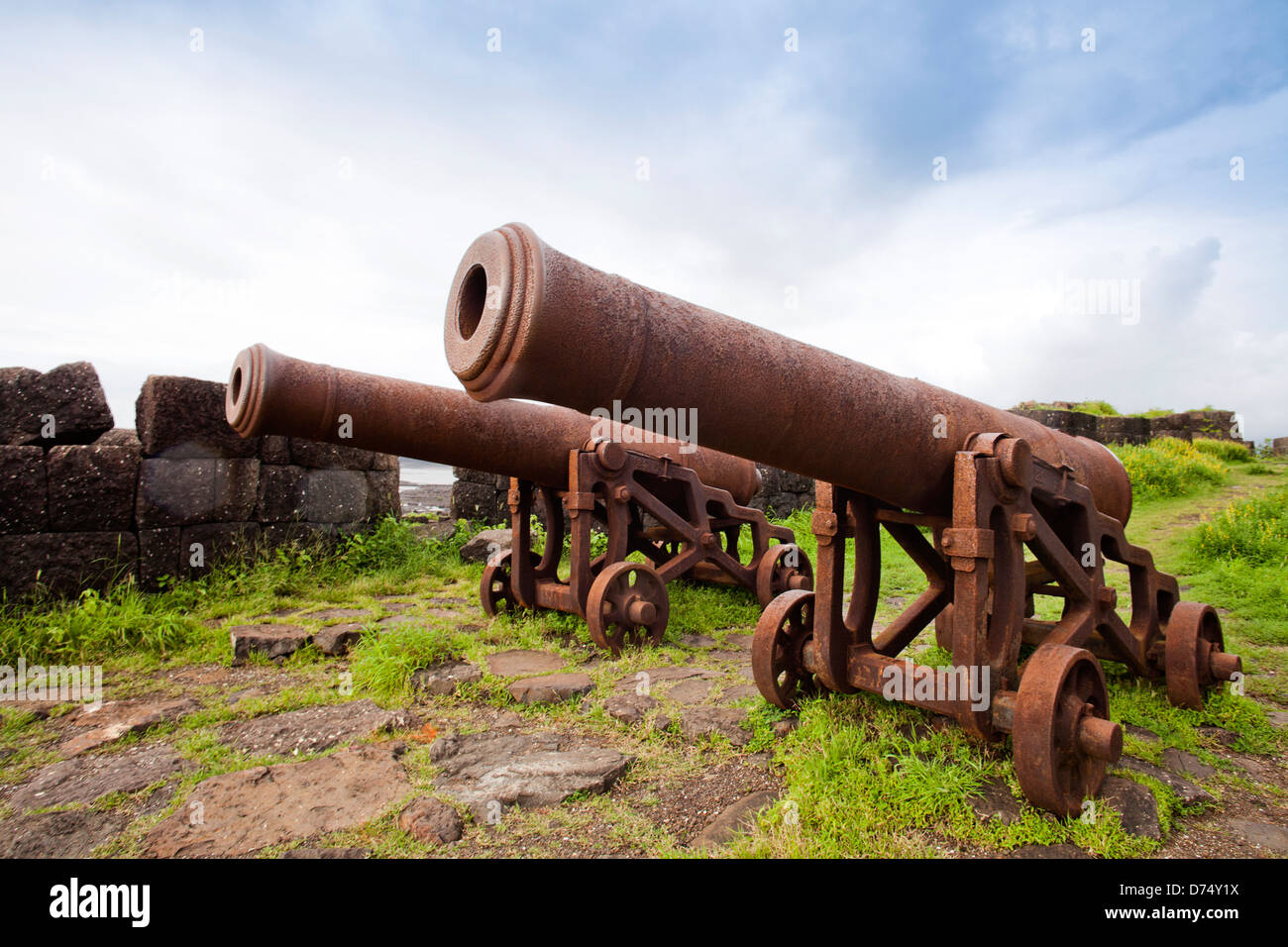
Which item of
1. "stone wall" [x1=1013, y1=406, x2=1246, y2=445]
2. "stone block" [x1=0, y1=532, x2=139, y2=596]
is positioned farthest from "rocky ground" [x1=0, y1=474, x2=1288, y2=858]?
"stone wall" [x1=1013, y1=406, x2=1246, y2=445]

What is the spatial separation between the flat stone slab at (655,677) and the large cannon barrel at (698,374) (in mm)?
1935

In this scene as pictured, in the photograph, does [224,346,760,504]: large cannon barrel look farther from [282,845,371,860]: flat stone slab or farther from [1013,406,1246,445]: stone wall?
[1013,406,1246,445]: stone wall

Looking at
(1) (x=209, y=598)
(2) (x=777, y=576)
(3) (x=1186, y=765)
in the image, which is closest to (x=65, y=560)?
(1) (x=209, y=598)

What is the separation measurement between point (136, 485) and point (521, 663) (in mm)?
4053

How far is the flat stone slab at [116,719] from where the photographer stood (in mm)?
3531

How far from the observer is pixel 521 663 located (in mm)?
4719

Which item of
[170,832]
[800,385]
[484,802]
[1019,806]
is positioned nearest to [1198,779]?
[1019,806]

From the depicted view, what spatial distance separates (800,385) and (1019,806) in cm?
179

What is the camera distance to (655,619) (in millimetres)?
5191

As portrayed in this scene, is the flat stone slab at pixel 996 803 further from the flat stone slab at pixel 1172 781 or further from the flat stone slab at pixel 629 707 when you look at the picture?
the flat stone slab at pixel 629 707

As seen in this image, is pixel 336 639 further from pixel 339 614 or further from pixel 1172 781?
pixel 1172 781

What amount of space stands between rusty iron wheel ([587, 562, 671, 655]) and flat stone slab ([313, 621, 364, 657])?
5.64ft

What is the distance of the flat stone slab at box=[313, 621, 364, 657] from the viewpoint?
502cm

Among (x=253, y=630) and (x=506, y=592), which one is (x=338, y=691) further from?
(x=506, y=592)
